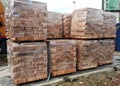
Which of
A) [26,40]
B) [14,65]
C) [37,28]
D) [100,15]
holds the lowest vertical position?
[14,65]

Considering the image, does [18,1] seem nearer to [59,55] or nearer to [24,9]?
[24,9]

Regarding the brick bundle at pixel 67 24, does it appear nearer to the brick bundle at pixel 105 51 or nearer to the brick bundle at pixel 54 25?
the brick bundle at pixel 54 25

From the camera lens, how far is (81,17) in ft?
21.3

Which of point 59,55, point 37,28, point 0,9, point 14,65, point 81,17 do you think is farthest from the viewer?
point 0,9

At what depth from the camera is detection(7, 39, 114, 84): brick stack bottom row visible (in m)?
4.93

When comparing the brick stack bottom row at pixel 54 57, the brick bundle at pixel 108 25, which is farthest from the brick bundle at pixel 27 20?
the brick bundle at pixel 108 25

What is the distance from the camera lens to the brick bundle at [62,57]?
5.63m

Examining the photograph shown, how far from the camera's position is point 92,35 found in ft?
21.6

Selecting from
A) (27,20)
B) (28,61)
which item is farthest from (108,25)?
(28,61)

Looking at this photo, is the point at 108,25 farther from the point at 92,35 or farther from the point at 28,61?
the point at 28,61

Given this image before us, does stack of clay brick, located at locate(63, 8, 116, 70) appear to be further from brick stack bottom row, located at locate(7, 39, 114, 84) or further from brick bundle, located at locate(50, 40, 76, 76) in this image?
brick bundle, located at locate(50, 40, 76, 76)

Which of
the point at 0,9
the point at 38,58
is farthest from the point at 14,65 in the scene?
the point at 0,9

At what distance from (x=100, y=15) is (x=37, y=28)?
9.10ft

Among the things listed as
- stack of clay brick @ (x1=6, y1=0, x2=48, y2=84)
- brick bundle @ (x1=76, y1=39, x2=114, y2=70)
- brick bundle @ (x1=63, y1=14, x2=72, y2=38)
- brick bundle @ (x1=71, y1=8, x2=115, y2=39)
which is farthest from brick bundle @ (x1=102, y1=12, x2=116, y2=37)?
stack of clay brick @ (x1=6, y1=0, x2=48, y2=84)
